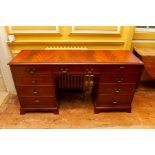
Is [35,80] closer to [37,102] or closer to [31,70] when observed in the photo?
[31,70]

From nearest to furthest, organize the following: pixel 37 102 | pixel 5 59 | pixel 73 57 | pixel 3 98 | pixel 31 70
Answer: pixel 31 70
pixel 73 57
pixel 37 102
pixel 5 59
pixel 3 98

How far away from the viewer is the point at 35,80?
5.74ft

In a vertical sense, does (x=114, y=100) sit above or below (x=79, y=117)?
above

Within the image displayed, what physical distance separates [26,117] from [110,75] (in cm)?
119

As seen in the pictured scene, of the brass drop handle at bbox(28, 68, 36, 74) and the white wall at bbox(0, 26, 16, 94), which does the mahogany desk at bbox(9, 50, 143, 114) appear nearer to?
the brass drop handle at bbox(28, 68, 36, 74)

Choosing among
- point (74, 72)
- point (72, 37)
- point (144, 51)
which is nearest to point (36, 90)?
point (74, 72)

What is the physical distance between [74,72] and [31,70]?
48cm

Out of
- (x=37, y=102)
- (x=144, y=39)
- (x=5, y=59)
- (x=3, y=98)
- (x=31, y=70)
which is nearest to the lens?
(x=31, y=70)

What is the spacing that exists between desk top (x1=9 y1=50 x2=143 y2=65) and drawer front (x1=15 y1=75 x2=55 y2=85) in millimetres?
179

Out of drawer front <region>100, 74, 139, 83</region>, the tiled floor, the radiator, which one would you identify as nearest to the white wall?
the tiled floor

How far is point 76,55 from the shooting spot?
6.07ft

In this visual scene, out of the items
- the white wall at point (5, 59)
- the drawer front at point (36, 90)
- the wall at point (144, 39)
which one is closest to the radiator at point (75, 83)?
the drawer front at point (36, 90)
